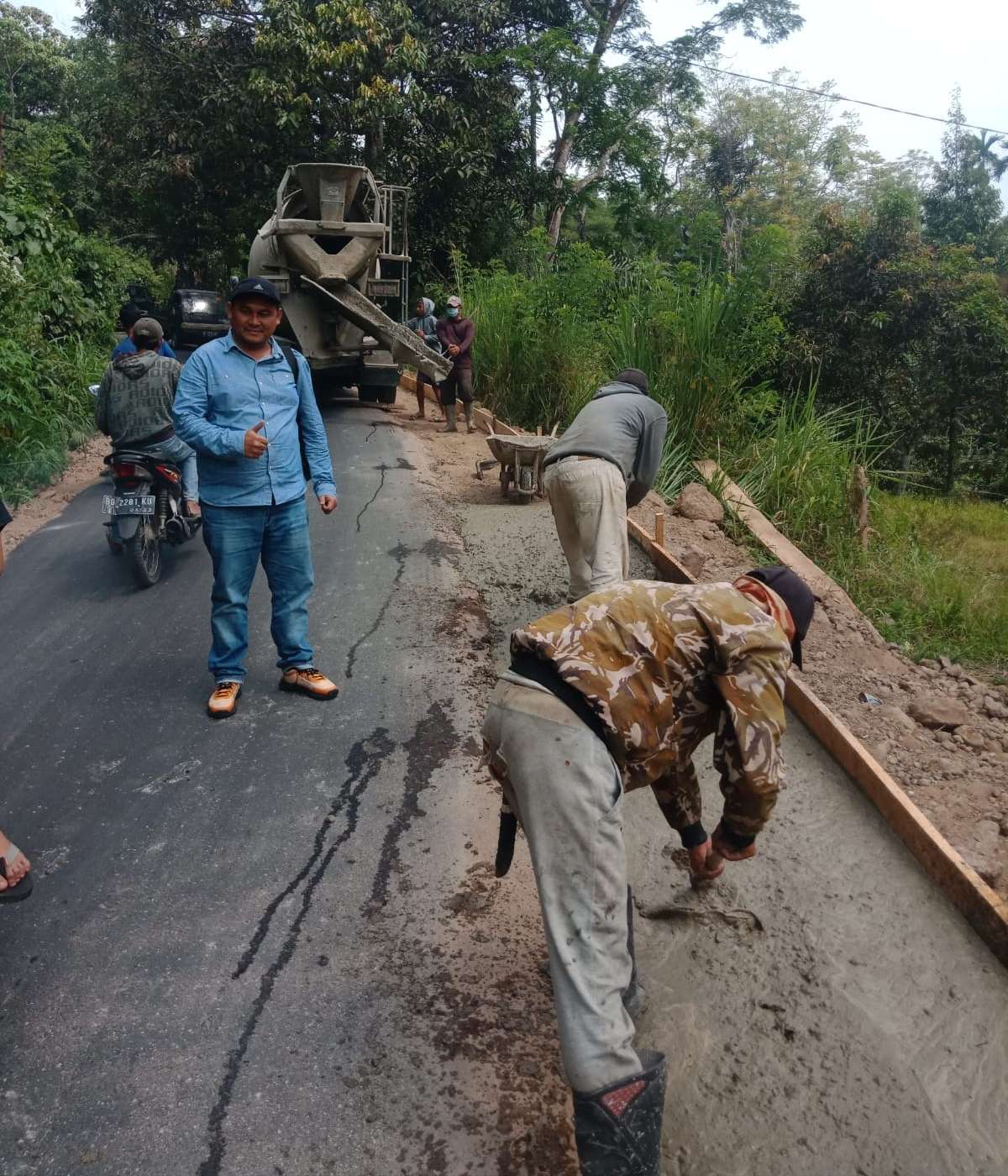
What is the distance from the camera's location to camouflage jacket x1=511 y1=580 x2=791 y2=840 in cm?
215

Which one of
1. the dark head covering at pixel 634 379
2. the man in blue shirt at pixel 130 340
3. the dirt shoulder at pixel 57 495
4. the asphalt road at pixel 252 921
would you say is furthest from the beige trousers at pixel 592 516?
the dirt shoulder at pixel 57 495

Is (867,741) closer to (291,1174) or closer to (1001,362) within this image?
(291,1174)

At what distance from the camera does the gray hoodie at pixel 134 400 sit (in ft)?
19.2

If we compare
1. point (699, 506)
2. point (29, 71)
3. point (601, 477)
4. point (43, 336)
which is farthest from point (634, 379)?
point (29, 71)

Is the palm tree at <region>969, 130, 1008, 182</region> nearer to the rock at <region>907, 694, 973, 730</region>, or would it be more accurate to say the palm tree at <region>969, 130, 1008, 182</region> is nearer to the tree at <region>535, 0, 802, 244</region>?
the tree at <region>535, 0, 802, 244</region>

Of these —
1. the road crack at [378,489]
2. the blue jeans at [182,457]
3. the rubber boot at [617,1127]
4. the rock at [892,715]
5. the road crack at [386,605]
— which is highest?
the blue jeans at [182,457]

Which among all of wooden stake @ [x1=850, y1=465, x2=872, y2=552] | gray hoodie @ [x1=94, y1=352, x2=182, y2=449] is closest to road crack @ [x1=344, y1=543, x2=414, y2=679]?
gray hoodie @ [x1=94, y1=352, x2=182, y2=449]

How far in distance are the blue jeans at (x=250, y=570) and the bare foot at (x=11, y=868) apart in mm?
1616

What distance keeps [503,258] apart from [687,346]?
36.5 ft

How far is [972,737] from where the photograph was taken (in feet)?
14.9

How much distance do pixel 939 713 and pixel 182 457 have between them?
4839 millimetres

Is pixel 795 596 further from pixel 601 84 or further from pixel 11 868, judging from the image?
pixel 601 84

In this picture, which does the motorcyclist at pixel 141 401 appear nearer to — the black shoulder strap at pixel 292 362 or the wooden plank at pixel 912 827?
the black shoulder strap at pixel 292 362

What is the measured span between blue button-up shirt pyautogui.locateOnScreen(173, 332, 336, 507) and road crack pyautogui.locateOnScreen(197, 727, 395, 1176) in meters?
1.19
